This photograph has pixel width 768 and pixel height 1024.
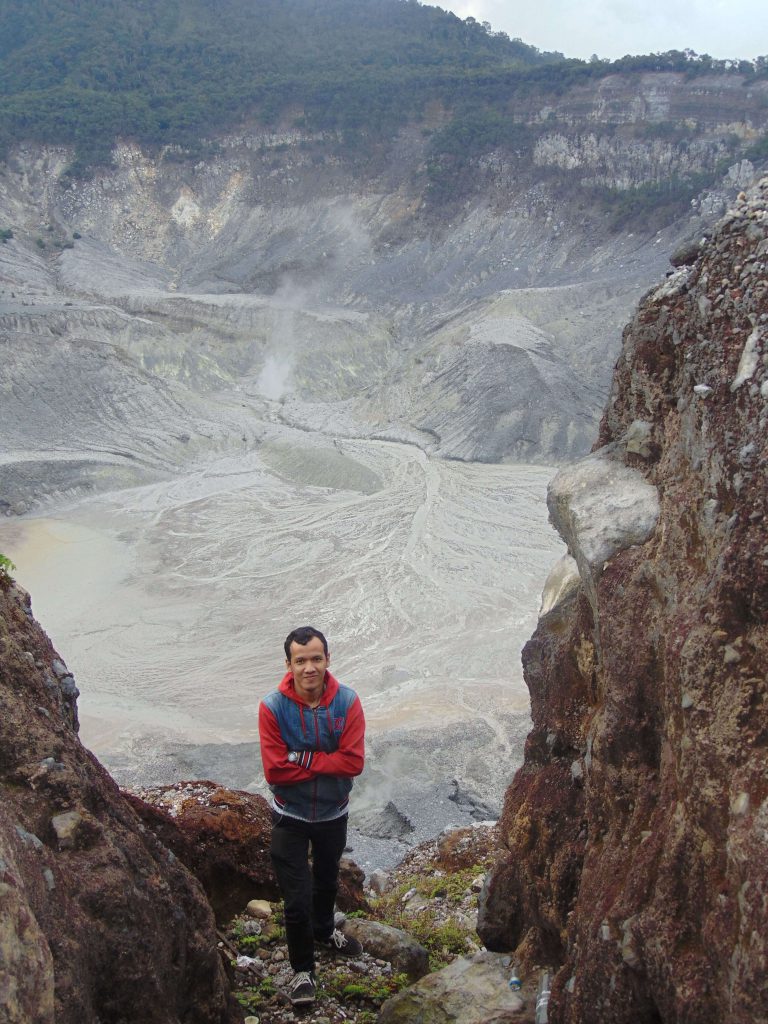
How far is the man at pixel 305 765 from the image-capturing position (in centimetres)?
441

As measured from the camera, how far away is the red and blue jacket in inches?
174

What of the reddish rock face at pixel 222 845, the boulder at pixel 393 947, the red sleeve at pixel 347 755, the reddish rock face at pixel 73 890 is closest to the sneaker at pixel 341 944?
the boulder at pixel 393 947

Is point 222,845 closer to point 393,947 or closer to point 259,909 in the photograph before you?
point 259,909

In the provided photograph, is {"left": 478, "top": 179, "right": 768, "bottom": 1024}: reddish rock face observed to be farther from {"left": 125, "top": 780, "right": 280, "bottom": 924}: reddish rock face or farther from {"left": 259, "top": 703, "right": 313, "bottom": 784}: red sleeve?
{"left": 125, "top": 780, "right": 280, "bottom": 924}: reddish rock face

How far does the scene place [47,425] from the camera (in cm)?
3675

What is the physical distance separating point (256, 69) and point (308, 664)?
92.3 m

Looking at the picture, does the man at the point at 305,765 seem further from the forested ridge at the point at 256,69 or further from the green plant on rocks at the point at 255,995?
the forested ridge at the point at 256,69

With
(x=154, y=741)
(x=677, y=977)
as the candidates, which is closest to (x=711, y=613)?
(x=677, y=977)

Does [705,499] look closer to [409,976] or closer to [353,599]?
[409,976]

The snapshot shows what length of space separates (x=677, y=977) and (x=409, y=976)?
8.43 feet

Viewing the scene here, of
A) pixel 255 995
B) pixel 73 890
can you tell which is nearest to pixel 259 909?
pixel 255 995

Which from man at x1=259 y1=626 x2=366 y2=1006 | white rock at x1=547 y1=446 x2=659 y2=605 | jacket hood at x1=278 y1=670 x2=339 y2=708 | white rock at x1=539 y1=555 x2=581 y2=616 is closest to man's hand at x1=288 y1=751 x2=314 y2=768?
man at x1=259 y1=626 x2=366 y2=1006

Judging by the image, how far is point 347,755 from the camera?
14.6 ft

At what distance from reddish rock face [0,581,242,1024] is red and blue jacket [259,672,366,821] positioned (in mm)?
626
